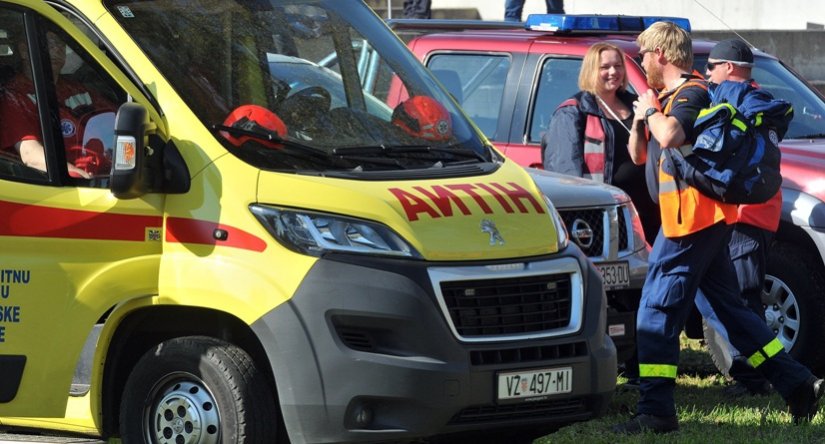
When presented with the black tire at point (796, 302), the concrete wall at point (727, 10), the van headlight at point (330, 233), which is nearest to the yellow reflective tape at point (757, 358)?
the black tire at point (796, 302)

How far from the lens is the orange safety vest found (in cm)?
722

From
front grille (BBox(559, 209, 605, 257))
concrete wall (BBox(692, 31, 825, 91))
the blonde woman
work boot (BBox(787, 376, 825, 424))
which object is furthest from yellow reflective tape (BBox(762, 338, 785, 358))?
concrete wall (BBox(692, 31, 825, 91))

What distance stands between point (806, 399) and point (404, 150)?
2.55m

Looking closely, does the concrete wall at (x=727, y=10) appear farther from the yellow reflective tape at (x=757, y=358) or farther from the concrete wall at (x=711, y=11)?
the yellow reflective tape at (x=757, y=358)

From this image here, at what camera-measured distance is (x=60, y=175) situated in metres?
6.02

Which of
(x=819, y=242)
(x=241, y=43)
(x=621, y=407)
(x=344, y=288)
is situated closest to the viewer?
(x=344, y=288)

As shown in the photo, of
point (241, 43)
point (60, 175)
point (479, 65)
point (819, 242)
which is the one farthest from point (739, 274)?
point (60, 175)

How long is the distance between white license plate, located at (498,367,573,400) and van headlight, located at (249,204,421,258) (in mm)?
541

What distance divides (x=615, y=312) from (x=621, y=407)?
60cm

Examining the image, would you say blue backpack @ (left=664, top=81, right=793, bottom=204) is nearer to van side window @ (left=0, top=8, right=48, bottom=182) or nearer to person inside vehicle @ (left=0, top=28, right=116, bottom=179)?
person inside vehicle @ (left=0, top=28, right=116, bottom=179)

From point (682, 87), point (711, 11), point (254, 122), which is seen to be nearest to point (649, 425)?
point (682, 87)

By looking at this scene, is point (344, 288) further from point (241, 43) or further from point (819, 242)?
point (819, 242)

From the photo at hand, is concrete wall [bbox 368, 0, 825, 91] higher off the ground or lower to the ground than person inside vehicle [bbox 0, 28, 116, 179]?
lower

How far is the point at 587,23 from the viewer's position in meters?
9.45
